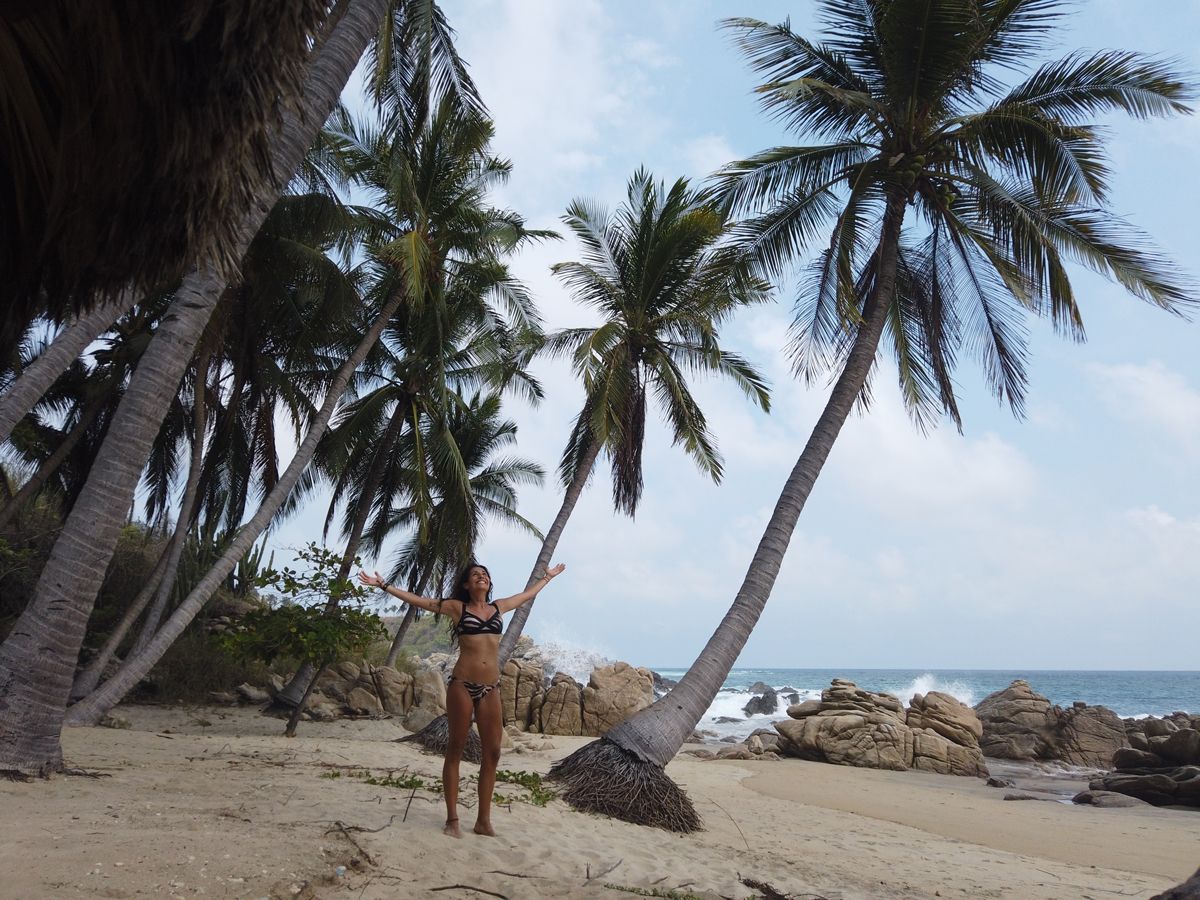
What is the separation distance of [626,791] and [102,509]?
192 inches

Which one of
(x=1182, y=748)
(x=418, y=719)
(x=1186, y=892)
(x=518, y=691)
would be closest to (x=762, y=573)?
(x=1186, y=892)

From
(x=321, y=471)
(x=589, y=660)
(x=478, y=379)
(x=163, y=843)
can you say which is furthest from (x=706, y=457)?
(x=589, y=660)

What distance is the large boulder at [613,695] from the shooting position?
16.8 metres

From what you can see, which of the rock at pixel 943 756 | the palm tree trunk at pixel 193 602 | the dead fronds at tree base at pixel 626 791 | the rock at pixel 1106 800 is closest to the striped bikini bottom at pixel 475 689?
the dead fronds at tree base at pixel 626 791

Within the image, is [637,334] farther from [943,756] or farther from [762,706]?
[762,706]

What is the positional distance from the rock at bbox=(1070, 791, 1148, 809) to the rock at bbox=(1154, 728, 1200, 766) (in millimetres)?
2249

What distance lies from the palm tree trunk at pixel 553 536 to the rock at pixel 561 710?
3629 mm

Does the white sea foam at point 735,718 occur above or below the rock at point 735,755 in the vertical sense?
below

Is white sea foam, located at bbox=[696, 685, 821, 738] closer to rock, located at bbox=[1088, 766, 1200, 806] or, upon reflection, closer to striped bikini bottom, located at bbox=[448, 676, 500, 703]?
rock, located at bbox=[1088, 766, 1200, 806]

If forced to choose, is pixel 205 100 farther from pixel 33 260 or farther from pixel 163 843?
pixel 163 843

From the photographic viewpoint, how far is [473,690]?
205 inches

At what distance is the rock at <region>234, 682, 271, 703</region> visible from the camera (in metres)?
14.9

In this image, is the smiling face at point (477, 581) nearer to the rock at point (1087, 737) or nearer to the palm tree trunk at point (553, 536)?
the palm tree trunk at point (553, 536)

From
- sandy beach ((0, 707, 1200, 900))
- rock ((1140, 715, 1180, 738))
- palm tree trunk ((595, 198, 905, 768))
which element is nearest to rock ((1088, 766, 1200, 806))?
sandy beach ((0, 707, 1200, 900))
